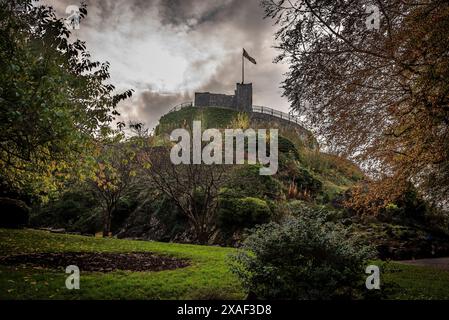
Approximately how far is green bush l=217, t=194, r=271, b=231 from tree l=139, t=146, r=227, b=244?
71 cm

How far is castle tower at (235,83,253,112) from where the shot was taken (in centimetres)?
4797

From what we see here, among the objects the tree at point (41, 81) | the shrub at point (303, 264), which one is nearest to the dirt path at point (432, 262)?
the shrub at point (303, 264)

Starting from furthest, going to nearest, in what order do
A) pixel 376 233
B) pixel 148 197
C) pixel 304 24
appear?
1. pixel 148 197
2. pixel 376 233
3. pixel 304 24

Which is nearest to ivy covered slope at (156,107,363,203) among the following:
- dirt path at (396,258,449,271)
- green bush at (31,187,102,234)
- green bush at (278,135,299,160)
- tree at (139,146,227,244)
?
green bush at (278,135,299,160)

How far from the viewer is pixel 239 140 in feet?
61.2

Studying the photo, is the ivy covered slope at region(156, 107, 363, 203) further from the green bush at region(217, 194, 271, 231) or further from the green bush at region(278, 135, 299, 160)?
the green bush at region(217, 194, 271, 231)

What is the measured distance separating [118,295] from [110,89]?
541 centimetres

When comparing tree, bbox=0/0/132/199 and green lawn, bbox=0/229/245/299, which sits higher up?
tree, bbox=0/0/132/199

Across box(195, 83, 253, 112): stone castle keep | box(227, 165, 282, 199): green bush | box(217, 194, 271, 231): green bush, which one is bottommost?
box(217, 194, 271, 231): green bush

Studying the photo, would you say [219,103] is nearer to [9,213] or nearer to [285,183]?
[285,183]

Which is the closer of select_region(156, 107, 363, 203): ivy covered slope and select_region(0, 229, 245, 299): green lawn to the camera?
select_region(0, 229, 245, 299): green lawn

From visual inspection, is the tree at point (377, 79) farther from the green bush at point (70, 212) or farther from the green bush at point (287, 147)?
the green bush at point (70, 212)

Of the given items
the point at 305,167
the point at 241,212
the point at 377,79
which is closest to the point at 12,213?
the point at 241,212
